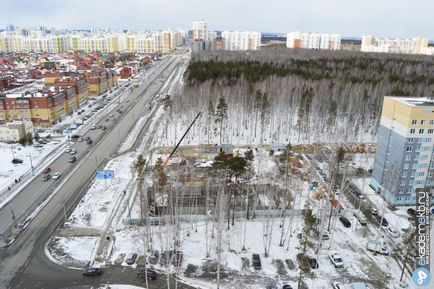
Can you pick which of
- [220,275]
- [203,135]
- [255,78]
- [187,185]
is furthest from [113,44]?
[220,275]

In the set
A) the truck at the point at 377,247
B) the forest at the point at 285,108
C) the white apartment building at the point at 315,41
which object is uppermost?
the white apartment building at the point at 315,41

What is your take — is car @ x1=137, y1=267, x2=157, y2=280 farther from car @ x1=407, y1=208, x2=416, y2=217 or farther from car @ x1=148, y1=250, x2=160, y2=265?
car @ x1=407, y1=208, x2=416, y2=217

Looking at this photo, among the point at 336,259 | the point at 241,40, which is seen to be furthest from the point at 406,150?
the point at 241,40

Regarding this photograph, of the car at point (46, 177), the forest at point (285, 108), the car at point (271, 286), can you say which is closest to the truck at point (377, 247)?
the car at point (271, 286)

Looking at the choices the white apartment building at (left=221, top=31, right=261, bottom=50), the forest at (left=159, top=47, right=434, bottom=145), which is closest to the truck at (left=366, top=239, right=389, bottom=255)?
the forest at (left=159, top=47, right=434, bottom=145)

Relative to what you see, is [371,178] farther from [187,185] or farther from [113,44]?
[113,44]

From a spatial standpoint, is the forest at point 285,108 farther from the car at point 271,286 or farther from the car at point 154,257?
the car at point 271,286
